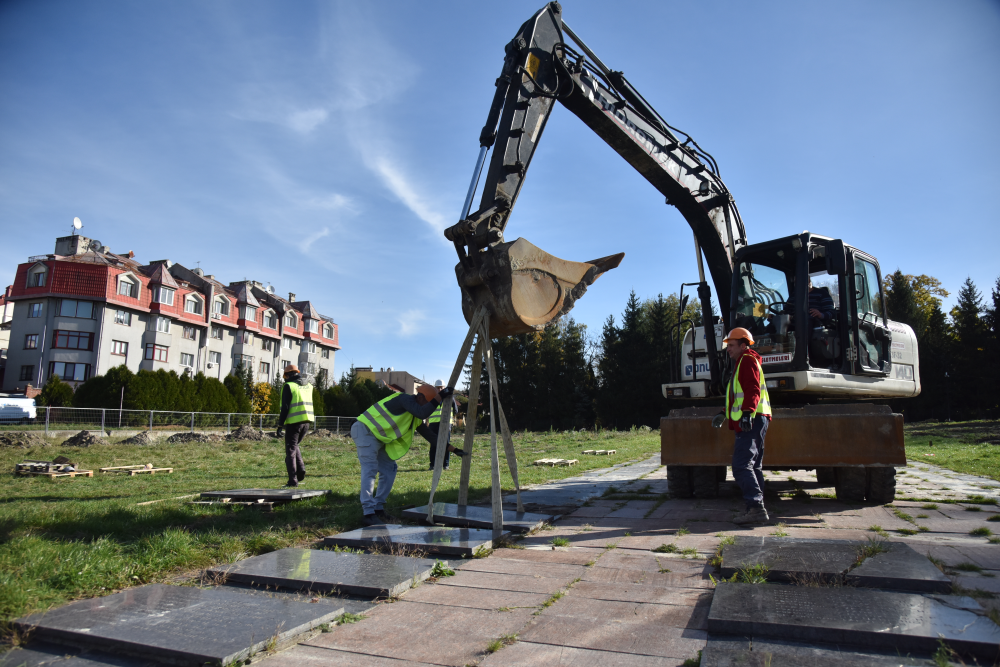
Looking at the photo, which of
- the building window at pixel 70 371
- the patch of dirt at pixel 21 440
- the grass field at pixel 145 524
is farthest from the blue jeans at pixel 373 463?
the building window at pixel 70 371

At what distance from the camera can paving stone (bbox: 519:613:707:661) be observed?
243 centimetres

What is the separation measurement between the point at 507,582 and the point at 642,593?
75 centimetres

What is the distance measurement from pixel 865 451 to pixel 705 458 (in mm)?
1471

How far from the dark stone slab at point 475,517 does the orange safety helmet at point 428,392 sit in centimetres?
101

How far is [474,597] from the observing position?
3.16m

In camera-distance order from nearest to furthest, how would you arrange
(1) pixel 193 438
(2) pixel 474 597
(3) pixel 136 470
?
(2) pixel 474 597 → (3) pixel 136 470 → (1) pixel 193 438

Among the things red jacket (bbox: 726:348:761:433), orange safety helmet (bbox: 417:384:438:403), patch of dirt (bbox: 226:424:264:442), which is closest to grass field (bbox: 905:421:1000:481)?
red jacket (bbox: 726:348:761:433)

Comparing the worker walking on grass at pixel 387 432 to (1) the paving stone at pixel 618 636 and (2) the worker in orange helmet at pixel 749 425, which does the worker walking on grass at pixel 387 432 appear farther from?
(1) the paving stone at pixel 618 636

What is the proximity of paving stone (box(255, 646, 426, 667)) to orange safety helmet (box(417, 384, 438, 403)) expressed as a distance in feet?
10.7

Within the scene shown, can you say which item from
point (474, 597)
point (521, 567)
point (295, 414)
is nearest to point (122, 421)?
point (295, 414)

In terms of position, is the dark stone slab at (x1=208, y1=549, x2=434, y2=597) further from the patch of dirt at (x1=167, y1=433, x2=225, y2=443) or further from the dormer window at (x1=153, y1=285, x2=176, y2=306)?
the dormer window at (x1=153, y1=285, x2=176, y2=306)

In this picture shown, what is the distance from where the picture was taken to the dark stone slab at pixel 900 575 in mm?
2924

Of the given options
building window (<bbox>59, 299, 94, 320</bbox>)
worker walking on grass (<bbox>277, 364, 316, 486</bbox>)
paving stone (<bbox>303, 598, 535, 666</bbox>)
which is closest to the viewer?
paving stone (<bbox>303, 598, 535, 666</bbox>)

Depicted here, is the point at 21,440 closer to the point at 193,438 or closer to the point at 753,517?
the point at 193,438
